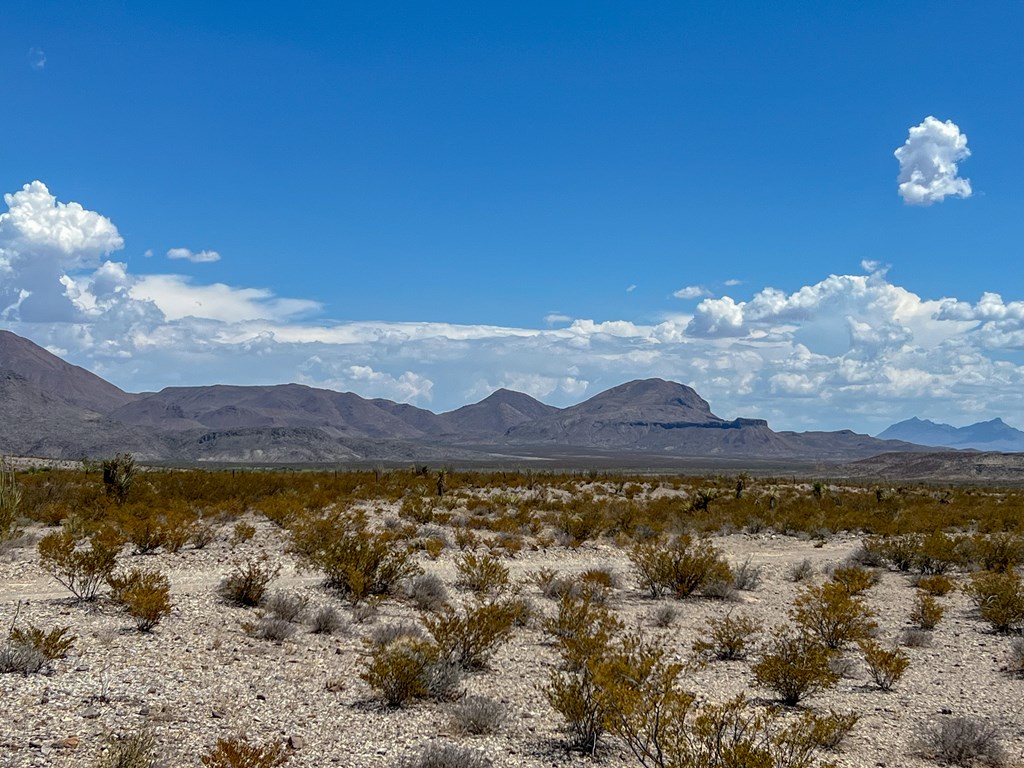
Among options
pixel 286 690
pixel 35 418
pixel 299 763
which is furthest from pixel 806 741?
pixel 35 418

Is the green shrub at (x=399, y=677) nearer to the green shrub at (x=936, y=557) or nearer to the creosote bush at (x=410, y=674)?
the creosote bush at (x=410, y=674)

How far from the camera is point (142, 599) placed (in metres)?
10.7

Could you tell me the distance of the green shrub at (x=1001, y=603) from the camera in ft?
44.4

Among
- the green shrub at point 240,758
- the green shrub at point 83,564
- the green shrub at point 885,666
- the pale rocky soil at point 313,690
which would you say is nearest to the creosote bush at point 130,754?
the pale rocky soil at point 313,690

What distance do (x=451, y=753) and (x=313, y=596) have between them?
7.67 m

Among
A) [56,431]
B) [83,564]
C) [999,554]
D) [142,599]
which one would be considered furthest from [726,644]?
Answer: [56,431]

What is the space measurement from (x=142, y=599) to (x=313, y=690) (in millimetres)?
3296

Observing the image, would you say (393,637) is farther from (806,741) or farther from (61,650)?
(806,741)

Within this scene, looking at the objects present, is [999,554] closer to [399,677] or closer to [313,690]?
[399,677]

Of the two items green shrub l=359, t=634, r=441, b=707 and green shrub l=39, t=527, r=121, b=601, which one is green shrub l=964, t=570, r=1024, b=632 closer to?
green shrub l=359, t=634, r=441, b=707

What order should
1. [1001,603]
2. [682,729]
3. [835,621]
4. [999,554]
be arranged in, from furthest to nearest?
[999,554] → [1001,603] → [835,621] → [682,729]

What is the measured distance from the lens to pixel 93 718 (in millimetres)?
7453

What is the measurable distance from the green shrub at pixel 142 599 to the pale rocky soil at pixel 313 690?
153 millimetres

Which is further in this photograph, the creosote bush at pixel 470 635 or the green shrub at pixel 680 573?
the green shrub at pixel 680 573
